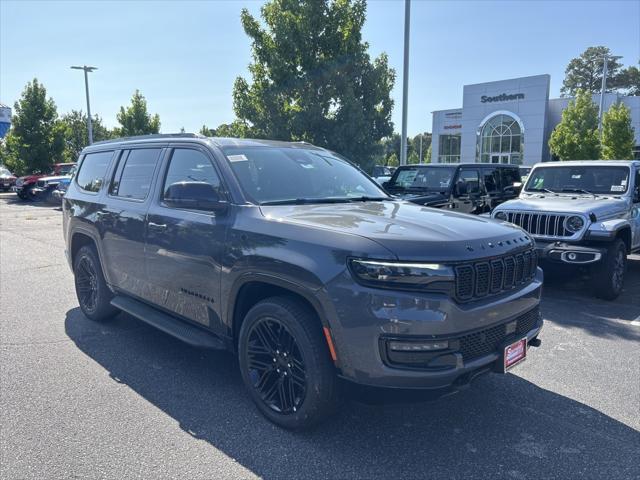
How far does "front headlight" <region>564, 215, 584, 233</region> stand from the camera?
21.5 feet

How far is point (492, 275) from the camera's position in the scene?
2.96m

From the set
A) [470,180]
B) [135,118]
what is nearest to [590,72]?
[135,118]

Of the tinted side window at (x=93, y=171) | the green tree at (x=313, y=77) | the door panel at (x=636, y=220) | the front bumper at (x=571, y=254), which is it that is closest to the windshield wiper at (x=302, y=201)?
the tinted side window at (x=93, y=171)

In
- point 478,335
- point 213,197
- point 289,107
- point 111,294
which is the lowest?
point 111,294

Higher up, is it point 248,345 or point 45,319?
point 248,345

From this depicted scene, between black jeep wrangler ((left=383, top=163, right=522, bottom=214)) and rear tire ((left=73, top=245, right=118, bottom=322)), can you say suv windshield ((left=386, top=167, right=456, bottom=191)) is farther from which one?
rear tire ((left=73, top=245, right=118, bottom=322))

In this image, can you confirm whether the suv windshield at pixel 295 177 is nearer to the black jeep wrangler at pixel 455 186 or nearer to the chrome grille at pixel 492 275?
the chrome grille at pixel 492 275

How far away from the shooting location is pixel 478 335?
112 inches

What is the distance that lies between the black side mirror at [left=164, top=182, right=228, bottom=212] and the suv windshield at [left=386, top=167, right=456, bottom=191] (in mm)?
6875

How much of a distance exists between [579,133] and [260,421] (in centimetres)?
2972

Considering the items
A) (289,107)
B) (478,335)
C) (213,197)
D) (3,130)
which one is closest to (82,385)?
(213,197)

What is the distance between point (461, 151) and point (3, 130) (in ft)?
117

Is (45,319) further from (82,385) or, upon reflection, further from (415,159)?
(415,159)

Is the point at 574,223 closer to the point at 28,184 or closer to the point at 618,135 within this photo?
the point at 618,135
